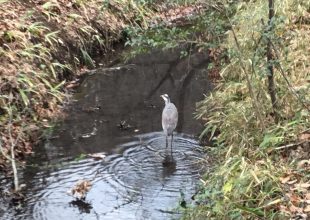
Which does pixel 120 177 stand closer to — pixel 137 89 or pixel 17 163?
pixel 17 163

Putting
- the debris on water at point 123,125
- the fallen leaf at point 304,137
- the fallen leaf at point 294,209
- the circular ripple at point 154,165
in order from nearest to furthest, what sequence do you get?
the fallen leaf at point 294,209 → the fallen leaf at point 304,137 → the circular ripple at point 154,165 → the debris on water at point 123,125

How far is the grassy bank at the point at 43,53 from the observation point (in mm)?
7736

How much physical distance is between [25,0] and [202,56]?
152 inches

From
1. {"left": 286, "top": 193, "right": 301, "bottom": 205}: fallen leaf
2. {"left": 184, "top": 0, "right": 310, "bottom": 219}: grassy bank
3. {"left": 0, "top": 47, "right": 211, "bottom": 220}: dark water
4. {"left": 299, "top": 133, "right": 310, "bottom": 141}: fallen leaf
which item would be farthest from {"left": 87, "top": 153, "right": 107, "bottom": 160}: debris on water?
{"left": 286, "top": 193, "right": 301, "bottom": 205}: fallen leaf

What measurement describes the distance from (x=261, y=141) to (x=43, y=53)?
4.76 meters

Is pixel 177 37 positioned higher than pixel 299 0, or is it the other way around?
pixel 299 0

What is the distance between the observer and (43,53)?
31.8 ft

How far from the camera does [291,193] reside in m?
5.05

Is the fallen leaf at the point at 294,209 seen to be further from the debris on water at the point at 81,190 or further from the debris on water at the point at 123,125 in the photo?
the debris on water at the point at 123,125

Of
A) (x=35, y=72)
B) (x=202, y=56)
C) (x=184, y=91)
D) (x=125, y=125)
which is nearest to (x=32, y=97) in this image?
(x=35, y=72)

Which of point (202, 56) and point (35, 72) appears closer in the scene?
point (35, 72)

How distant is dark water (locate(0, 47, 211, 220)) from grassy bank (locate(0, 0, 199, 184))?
31 cm

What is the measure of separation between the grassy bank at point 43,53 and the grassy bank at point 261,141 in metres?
1.40

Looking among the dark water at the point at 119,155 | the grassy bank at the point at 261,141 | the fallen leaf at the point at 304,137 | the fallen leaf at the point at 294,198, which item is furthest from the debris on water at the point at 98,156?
the fallen leaf at the point at 294,198
